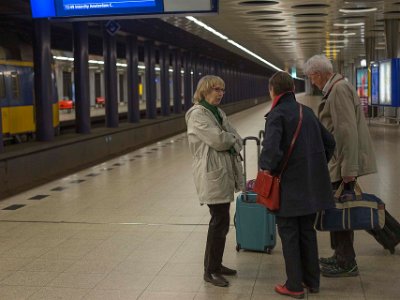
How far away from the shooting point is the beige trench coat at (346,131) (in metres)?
4.55

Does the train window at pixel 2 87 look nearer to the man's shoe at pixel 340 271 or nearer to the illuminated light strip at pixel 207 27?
the illuminated light strip at pixel 207 27

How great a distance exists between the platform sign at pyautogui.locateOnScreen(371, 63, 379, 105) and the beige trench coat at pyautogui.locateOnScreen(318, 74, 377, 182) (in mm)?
16096

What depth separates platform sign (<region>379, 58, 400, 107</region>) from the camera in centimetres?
1789

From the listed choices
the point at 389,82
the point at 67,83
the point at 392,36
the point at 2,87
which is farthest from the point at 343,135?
the point at 67,83

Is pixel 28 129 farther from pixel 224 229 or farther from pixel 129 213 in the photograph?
pixel 224 229

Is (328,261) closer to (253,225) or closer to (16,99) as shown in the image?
(253,225)

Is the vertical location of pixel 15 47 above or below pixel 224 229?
above

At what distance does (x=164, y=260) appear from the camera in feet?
17.3

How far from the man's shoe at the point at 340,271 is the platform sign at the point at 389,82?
14.3 metres

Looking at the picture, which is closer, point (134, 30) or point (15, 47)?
point (15, 47)

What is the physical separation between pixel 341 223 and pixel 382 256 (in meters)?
0.94

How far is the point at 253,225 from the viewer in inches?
210

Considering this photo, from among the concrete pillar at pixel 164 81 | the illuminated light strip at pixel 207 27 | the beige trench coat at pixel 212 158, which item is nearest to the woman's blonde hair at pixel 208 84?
the beige trench coat at pixel 212 158

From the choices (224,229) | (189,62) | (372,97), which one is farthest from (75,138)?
(189,62)
